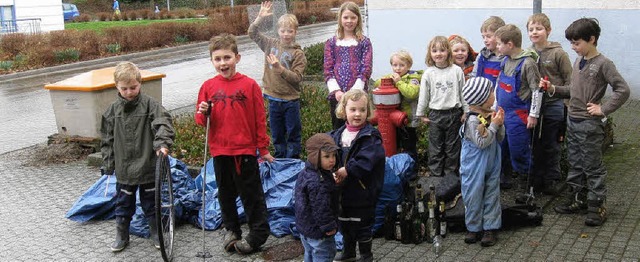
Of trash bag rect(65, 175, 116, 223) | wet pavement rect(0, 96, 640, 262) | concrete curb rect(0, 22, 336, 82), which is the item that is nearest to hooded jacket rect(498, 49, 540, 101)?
wet pavement rect(0, 96, 640, 262)

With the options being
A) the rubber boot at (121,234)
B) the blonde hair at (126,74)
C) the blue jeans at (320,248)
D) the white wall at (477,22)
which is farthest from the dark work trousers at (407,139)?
the white wall at (477,22)

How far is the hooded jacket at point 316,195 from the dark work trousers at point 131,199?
1.72m

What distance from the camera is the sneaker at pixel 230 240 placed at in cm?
628

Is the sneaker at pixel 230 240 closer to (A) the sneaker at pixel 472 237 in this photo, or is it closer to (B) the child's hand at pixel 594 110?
(A) the sneaker at pixel 472 237

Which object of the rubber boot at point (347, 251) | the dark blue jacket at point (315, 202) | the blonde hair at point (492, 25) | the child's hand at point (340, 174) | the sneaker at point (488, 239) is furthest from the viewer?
the blonde hair at point (492, 25)

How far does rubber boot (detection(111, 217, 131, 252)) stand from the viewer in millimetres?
6479

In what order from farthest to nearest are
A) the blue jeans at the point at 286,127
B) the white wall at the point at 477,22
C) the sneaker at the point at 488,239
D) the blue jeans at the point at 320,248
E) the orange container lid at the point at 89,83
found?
the white wall at the point at 477,22
the orange container lid at the point at 89,83
the blue jeans at the point at 286,127
the sneaker at the point at 488,239
the blue jeans at the point at 320,248

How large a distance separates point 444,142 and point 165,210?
2.78 meters

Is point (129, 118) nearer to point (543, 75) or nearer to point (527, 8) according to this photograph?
point (543, 75)

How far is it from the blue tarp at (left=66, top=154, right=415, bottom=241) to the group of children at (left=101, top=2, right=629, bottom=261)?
413mm

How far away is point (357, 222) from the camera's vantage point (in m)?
5.69

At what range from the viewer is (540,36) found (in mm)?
7211

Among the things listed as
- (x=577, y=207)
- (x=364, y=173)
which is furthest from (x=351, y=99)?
(x=577, y=207)

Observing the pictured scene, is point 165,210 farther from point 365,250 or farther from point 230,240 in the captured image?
point 365,250
